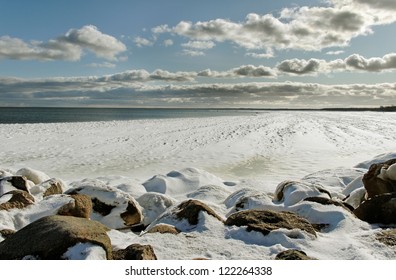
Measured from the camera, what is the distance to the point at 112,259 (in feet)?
13.7

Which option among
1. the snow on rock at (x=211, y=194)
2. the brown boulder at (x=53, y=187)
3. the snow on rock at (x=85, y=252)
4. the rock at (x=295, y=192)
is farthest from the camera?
the snow on rock at (x=211, y=194)

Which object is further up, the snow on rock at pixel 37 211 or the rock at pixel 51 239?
the rock at pixel 51 239

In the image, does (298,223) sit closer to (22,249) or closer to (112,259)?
(112,259)

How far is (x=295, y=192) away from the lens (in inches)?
273

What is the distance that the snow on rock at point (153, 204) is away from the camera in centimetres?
750

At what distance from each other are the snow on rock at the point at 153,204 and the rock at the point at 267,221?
242 cm

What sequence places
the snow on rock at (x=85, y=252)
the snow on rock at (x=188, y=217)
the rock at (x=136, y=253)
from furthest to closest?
1. the snow on rock at (x=188, y=217)
2. the rock at (x=136, y=253)
3. the snow on rock at (x=85, y=252)

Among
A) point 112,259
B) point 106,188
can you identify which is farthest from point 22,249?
→ point 106,188

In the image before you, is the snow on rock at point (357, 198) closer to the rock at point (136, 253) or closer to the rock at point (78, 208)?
the rock at point (136, 253)

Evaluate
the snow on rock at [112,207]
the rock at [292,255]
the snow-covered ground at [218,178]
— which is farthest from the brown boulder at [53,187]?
the rock at [292,255]

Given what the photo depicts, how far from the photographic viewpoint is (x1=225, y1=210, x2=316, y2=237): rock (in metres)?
5.08

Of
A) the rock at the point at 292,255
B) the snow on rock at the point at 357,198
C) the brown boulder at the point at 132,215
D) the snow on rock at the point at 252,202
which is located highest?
the rock at the point at 292,255

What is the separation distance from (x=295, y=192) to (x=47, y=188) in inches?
203
